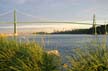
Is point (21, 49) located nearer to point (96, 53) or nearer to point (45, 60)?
Result: point (45, 60)

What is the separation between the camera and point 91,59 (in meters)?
6.89

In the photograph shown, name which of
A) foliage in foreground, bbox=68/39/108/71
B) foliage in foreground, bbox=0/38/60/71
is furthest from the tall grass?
foliage in foreground, bbox=0/38/60/71

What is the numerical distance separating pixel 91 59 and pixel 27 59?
4.68 ft

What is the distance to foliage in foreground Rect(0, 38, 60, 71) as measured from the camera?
7.33m

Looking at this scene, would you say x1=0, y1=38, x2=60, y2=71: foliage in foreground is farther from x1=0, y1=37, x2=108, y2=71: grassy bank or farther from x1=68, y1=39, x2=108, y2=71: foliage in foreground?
x1=68, y1=39, x2=108, y2=71: foliage in foreground

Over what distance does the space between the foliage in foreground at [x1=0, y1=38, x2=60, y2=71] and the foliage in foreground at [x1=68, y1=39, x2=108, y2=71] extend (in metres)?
0.57

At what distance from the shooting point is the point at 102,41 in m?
7.21

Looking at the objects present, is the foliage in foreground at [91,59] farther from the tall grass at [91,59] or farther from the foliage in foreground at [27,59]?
the foliage in foreground at [27,59]

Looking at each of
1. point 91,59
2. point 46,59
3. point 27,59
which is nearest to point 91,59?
point 91,59

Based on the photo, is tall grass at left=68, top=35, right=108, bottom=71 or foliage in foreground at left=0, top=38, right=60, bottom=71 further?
foliage in foreground at left=0, top=38, right=60, bottom=71

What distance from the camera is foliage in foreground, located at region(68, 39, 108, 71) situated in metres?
6.77

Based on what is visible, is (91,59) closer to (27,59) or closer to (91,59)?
(91,59)

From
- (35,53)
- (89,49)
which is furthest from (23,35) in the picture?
(89,49)

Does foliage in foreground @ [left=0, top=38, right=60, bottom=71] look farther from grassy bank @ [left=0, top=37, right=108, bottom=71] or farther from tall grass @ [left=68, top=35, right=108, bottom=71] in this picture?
tall grass @ [left=68, top=35, right=108, bottom=71]
